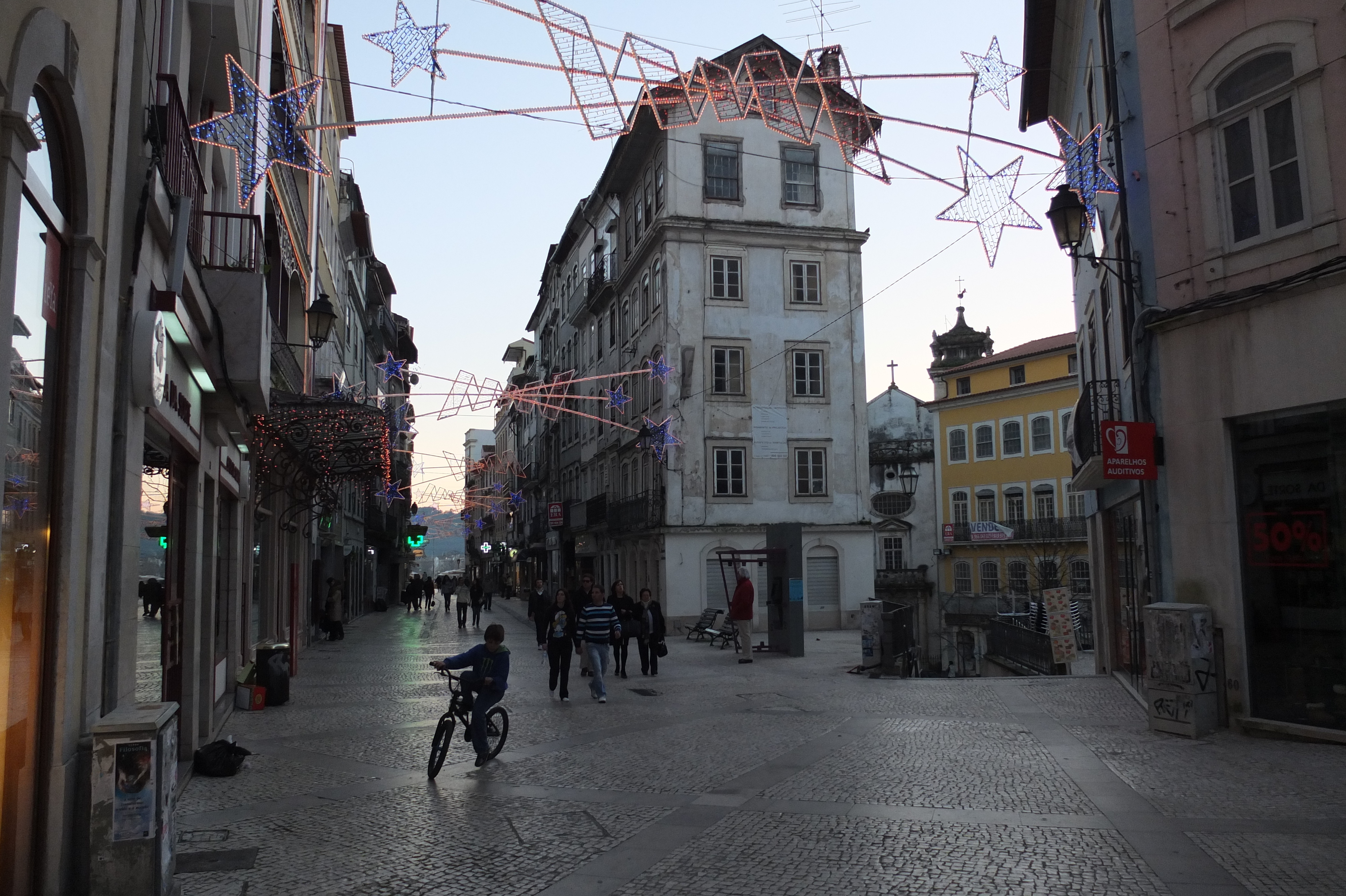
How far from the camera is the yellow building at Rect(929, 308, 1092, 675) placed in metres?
50.4

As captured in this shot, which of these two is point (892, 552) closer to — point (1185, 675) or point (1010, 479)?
point (1010, 479)

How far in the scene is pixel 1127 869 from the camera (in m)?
6.47

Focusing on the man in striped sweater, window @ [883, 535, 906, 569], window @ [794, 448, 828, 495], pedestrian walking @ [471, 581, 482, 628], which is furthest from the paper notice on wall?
window @ [883, 535, 906, 569]

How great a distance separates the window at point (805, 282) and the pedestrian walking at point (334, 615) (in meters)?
16.5

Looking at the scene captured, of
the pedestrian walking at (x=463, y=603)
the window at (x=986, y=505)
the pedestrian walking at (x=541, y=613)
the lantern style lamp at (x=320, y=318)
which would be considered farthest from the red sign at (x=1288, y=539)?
the window at (x=986, y=505)

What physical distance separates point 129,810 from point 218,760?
423 cm

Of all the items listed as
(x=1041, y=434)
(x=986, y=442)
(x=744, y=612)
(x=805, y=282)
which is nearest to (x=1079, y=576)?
(x=1041, y=434)

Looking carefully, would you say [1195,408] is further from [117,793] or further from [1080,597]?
[1080,597]

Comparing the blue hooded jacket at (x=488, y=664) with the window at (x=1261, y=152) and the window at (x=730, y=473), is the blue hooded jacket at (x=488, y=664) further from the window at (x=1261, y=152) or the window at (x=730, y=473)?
the window at (x=730, y=473)

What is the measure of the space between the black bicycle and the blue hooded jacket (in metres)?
0.20

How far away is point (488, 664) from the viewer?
10156mm

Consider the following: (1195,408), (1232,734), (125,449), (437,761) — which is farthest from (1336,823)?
(125,449)

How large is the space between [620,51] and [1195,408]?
753 centimetres

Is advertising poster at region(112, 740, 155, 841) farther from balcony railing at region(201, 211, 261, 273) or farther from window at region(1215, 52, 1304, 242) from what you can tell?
window at region(1215, 52, 1304, 242)
